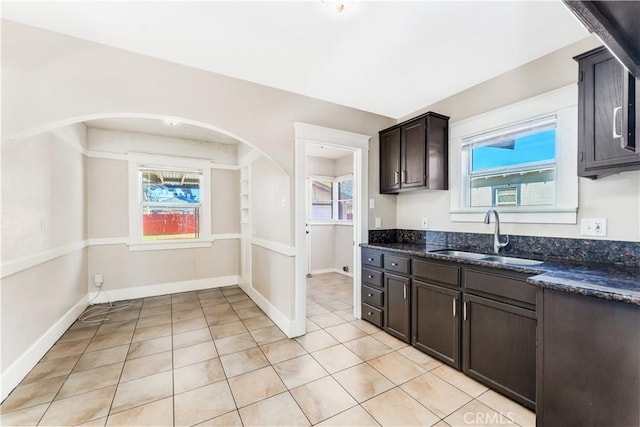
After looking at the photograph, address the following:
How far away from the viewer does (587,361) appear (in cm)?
127

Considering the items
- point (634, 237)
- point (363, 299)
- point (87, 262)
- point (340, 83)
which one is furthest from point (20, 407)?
point (634, 237)

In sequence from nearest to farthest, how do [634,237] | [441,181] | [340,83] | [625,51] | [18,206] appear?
[625,51] < [634,237] < [18,206] < [340,83] < [441,181]

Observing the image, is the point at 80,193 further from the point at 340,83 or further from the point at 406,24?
the point at 406,24

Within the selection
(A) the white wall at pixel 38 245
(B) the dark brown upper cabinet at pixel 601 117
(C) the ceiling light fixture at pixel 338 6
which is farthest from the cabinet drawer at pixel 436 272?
(A) the white wall at pixel 38 245

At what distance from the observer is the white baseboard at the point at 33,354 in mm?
1871

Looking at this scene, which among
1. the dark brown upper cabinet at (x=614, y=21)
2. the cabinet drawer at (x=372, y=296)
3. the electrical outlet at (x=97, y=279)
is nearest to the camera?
the dark brown upper cabinet at (x=614, y=21)

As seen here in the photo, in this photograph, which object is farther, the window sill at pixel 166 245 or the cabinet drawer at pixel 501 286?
the window sill at pixel 166 245

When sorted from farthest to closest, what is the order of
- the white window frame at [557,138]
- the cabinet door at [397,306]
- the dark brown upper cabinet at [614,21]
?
the cabinet door at [397,306] < the white window frame at [557,138] < the dark brown upper cabinet at [614,21]

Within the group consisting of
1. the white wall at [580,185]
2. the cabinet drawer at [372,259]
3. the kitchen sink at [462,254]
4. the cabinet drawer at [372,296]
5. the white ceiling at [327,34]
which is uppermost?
the white ceiling at [327,34]

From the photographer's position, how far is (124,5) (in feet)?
5.37

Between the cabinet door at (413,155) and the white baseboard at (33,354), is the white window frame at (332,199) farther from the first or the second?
the white baseboard at (33,354)

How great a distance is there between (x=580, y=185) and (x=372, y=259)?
185cm

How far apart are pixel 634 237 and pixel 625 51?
5.49 feet

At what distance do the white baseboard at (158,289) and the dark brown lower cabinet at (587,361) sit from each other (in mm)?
4245
